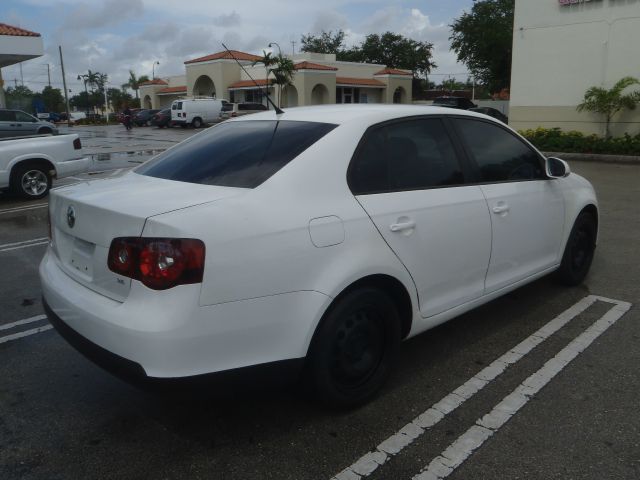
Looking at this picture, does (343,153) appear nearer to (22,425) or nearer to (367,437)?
(367,437)

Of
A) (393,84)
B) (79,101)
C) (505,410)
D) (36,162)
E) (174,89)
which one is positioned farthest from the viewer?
(79,101)

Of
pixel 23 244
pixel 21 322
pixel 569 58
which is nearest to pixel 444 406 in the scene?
pixel 21 322

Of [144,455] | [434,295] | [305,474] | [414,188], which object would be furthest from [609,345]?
[144,455]

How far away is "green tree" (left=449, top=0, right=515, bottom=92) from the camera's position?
3547 cm

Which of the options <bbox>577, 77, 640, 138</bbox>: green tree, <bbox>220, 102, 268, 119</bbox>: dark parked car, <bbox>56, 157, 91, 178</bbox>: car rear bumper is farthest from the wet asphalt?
<bbox>220, 102, 268, 119</bbox>: dark parked car

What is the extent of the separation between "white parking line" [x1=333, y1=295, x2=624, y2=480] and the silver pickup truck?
9076 millimetres

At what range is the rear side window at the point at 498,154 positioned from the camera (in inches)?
150

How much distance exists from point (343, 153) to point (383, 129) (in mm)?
398

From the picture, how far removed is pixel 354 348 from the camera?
9.77ft

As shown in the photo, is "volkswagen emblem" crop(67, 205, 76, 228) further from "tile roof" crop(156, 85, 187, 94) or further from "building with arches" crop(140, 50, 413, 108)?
"tile roof" crop(156, 85, 187, 94)

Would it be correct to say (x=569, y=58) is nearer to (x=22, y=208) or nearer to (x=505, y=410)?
(x=22, y=208)

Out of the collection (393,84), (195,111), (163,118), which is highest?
(393,84)

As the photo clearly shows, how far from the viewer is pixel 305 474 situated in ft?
8.39

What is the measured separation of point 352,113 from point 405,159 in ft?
1.35
